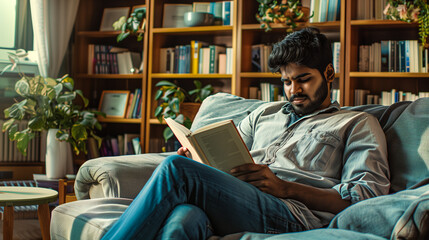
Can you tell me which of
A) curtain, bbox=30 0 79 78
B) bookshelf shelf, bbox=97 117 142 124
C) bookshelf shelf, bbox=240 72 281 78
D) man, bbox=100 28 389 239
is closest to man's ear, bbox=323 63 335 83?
man, bbox=100 28 389 239

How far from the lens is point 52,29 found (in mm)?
3715

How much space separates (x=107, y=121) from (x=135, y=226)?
106 inches

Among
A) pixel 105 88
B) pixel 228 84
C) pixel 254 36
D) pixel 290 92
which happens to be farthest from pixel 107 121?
pixel 290 92

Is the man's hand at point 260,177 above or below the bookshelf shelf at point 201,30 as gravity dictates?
below

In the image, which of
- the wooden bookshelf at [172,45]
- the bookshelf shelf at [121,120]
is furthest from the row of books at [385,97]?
the bookshelf shelf at [121,120]

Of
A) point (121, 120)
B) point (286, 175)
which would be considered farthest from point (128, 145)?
point (286, 175)

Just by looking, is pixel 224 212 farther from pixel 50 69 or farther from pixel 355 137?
pixel 50 69

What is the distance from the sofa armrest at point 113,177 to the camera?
1765 mm

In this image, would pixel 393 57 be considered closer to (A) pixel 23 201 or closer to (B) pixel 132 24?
(B) pixel 132 24

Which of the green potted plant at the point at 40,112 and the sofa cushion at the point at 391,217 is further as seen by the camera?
the green potted plant at the point at 40,112

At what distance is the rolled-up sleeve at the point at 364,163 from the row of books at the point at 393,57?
5.42ft

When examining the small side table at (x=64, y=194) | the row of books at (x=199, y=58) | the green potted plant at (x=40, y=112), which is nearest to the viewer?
the small side table at (x=64, y=194)

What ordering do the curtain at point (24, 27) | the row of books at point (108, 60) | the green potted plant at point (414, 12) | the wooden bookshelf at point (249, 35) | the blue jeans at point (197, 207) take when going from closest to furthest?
1. the blue jeans at point (197, 207)
2. the green potted plant at point (414, 12)
3. the wooden bookshelf at point (249, 35)
4. the curtain at point (24, 27)
5. the row of books at point (108, 60)

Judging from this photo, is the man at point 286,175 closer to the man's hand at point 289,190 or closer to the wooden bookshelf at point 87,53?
the man's hand at point 289,190
